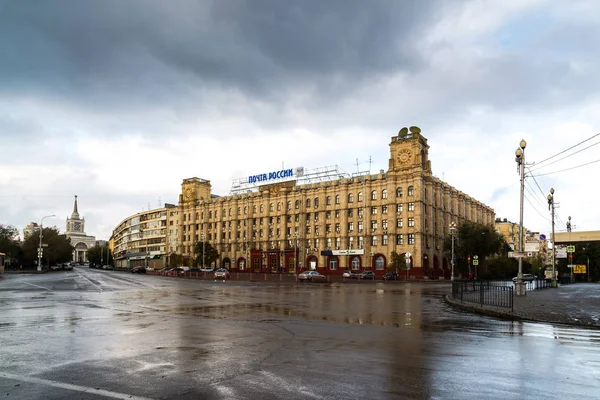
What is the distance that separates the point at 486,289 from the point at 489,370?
19.6m

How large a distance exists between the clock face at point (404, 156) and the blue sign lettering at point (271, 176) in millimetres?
23330

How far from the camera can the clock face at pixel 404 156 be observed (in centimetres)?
7944

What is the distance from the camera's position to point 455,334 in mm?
13164

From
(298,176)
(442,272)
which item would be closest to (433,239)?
(442,272)

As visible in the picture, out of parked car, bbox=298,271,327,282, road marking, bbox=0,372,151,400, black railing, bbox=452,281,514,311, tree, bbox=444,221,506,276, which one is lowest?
parked car, bbox=298,271,327,282

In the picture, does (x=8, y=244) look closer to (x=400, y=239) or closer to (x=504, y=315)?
(x=400, y=239)

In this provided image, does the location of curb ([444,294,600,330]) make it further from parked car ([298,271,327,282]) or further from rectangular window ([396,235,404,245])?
rectangular window ([396,235,404,245])

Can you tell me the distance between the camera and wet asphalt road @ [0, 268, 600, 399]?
7.00 m

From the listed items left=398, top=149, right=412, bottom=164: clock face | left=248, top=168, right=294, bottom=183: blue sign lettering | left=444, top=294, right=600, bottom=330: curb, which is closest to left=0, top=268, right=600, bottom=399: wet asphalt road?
left=444, top=294, right=600, bottom=330: curb

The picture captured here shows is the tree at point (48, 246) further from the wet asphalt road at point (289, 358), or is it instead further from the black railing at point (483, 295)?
the black railing at point (483, 295)

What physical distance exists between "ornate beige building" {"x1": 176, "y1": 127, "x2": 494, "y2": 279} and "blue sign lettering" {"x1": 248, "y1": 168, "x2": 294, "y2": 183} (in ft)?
0.72

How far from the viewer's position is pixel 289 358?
30.8 feet

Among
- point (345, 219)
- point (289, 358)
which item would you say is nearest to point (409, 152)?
point (345, 219)

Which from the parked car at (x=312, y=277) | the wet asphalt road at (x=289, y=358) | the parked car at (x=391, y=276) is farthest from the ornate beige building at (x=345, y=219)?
the wet asphalt road at (x=289, y=358)
